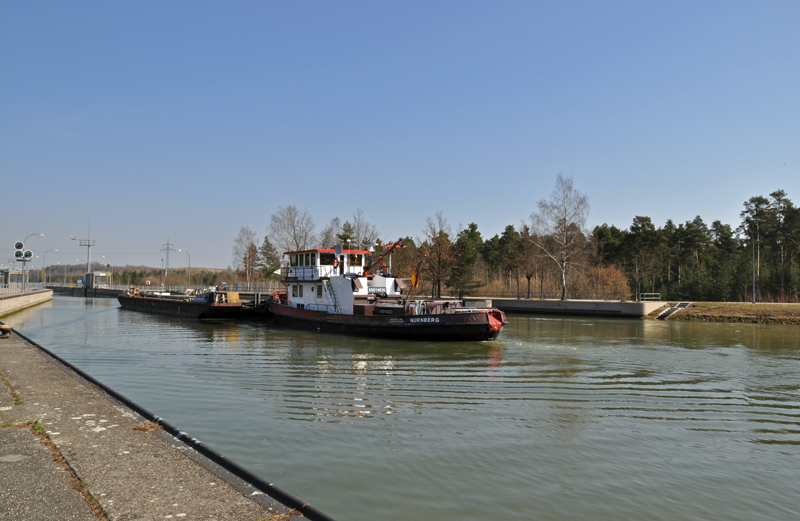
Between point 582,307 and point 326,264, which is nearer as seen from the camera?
point 326,264

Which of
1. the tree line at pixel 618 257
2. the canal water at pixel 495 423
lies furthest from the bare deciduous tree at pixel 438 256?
the canal water at pixel 495 423

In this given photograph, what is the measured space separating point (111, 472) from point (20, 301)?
49024mm

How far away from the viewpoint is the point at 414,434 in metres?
9.03

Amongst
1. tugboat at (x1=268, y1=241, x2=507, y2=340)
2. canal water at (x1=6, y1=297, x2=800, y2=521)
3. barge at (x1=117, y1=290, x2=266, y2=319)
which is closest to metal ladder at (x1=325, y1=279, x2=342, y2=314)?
tugboat at (x1=268, y1=241, x2=507, y2=340)

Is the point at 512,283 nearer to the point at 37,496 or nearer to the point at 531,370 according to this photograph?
the point at 531,370

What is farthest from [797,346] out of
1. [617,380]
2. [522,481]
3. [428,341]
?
[522,481]

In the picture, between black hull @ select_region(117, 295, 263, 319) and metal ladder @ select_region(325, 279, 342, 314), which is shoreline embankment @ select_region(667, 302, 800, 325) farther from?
black hull @ select_region(117, 295, 263, 319)

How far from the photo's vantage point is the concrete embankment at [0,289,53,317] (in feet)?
123

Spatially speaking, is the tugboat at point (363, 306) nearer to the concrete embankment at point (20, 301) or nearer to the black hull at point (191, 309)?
the black hull at point (191, 309)

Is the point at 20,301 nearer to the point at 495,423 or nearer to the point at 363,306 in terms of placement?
the point at 363,306

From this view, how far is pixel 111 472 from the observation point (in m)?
5.26

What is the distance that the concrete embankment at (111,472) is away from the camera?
446 cm

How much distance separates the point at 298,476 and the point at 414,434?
277cm

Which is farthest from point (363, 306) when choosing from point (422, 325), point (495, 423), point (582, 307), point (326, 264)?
point (582, 307)
